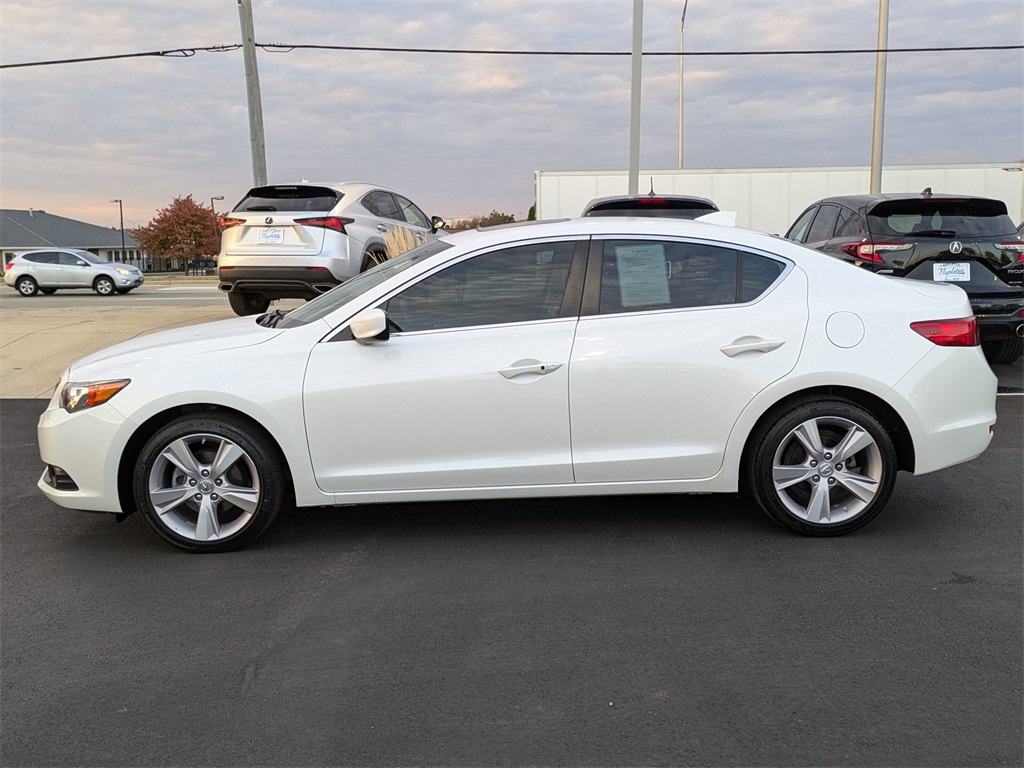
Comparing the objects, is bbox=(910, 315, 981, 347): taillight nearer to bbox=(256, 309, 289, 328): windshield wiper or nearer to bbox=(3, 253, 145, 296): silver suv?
bbox=(256, 309, 289, 328): windshield wiper

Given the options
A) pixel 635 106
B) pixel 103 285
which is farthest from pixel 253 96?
pixel 103 285

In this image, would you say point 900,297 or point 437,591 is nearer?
point 437,591

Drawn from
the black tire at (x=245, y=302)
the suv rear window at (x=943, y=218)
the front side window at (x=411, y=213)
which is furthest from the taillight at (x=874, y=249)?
the black tire at (x=245, y=302)

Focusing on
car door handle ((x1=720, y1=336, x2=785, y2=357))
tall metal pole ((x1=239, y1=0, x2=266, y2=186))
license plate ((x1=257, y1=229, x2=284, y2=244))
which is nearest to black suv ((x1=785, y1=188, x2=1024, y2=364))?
car door handle ((x1=720, y1=336, x2=785, y2=357))

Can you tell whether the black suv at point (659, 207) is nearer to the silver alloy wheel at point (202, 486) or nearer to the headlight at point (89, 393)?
the silver alloy wheel at point (202, 486)

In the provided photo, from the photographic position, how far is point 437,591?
13.4ft

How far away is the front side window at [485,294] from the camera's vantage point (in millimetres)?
4598

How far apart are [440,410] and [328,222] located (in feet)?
21.6

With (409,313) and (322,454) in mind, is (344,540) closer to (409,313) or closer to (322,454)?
(322,454)

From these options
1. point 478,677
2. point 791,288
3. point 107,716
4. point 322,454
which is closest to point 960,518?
point 791,288

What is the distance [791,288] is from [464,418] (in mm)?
1805

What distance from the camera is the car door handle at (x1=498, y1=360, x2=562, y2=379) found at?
14.6 feet

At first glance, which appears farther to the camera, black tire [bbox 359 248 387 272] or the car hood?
black tire [bbox 359 248 387 272]

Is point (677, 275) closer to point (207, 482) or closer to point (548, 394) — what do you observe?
point (548, 394)
